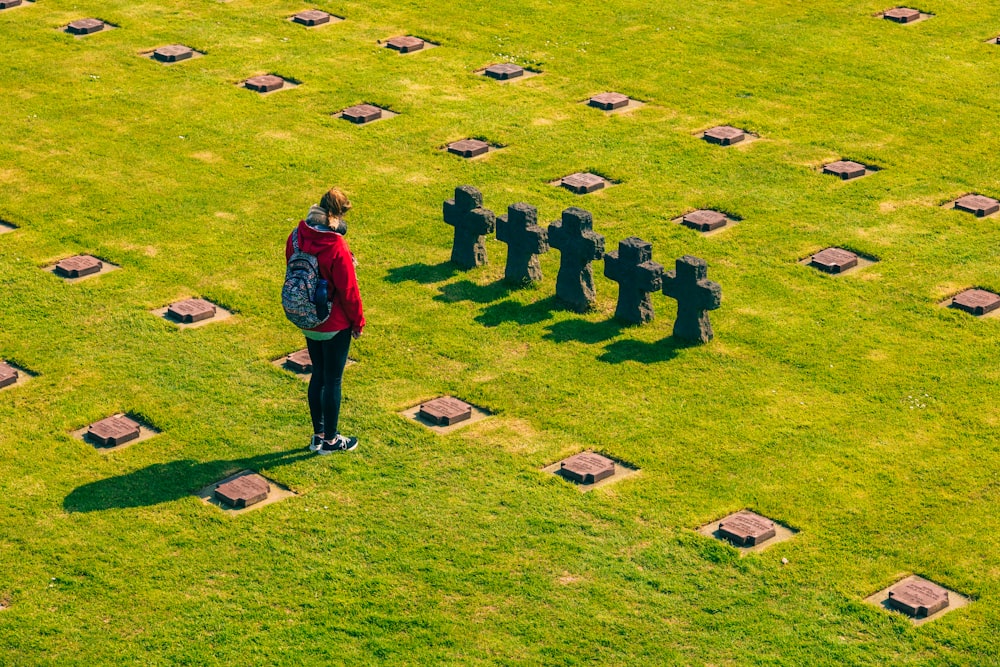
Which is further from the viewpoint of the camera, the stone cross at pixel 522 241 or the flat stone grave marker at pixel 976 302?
the stone cross at pixel 522 241

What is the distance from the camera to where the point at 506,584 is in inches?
528

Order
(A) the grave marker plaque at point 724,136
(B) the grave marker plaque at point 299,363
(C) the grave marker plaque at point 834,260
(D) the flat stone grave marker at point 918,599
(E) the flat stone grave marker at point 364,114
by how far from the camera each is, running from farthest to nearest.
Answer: (E) the flat stone grave marker at point 364,114 → (A) the grave marker plaque at point 724,136 → (C) the grave marker plaque at point 834,260 → (B) the grave marker plaque at point 299,363 → (D) the flat stone grave marker at point 918,599

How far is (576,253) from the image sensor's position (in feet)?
58.9

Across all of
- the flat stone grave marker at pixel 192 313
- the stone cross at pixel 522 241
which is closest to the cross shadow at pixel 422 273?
the stone cross at pixel 522 241

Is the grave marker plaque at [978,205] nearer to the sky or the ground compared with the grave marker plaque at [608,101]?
nearer to the sky

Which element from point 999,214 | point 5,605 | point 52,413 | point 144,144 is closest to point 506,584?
point 5,605

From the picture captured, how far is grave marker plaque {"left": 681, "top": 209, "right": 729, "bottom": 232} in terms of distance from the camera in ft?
65.9

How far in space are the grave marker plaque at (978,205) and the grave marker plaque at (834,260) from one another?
84.0 inches

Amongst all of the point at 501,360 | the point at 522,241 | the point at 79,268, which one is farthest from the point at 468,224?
the point at 79,268

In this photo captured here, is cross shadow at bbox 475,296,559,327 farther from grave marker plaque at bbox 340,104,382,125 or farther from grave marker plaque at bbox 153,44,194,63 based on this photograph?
grave marker plaque at bbox 153,44,194,63

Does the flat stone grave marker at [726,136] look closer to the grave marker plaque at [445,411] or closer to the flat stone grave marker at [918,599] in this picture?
the grave marker plaque at [445,411]

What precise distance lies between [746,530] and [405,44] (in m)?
14.4

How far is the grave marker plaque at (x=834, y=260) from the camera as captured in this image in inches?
746

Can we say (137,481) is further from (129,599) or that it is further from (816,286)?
(816,286)
